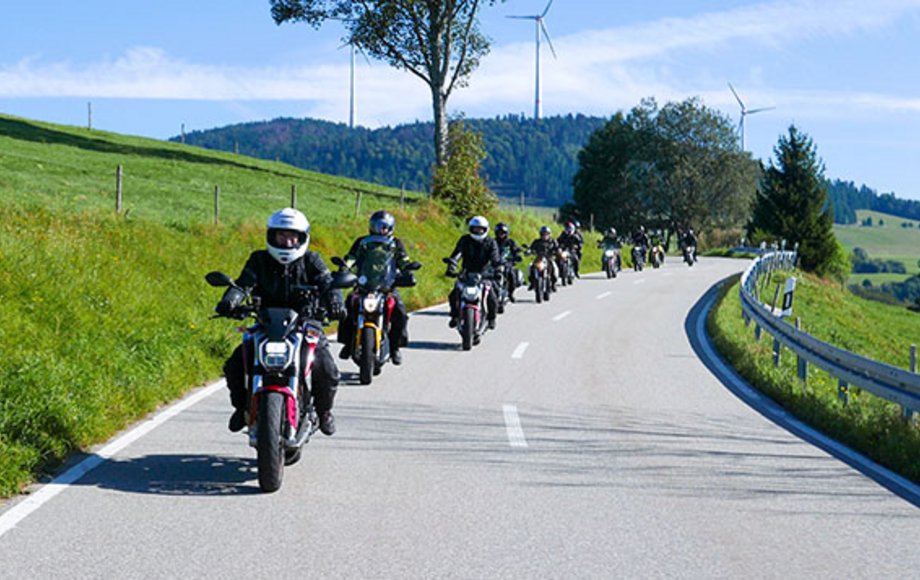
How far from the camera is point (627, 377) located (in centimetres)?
1349

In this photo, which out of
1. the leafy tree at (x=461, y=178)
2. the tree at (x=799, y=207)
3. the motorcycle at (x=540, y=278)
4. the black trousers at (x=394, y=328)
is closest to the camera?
the black trousers at (x=394, y=328)

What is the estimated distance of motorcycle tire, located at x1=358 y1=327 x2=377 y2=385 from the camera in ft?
39.4

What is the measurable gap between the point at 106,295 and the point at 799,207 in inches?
2511

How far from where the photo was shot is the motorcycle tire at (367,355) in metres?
12.0

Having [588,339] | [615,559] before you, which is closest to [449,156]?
[588,339]

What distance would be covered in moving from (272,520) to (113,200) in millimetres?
22672

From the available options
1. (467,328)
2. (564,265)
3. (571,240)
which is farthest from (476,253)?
(571,240)

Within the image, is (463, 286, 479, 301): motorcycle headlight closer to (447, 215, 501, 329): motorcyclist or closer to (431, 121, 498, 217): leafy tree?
(447, 215, 501, 329): motorcyclist

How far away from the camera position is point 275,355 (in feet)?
22.1

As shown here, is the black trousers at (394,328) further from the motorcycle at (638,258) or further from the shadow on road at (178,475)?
the motorcycle at (638,258)

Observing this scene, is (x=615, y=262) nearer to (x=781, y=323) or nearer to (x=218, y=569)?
(x=781, y=323)

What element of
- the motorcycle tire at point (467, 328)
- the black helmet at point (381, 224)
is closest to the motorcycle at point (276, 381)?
the black helmet at point (381, 224)

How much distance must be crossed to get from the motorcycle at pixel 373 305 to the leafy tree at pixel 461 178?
2500 cm

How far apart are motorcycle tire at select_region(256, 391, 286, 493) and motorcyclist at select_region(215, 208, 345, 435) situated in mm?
653
